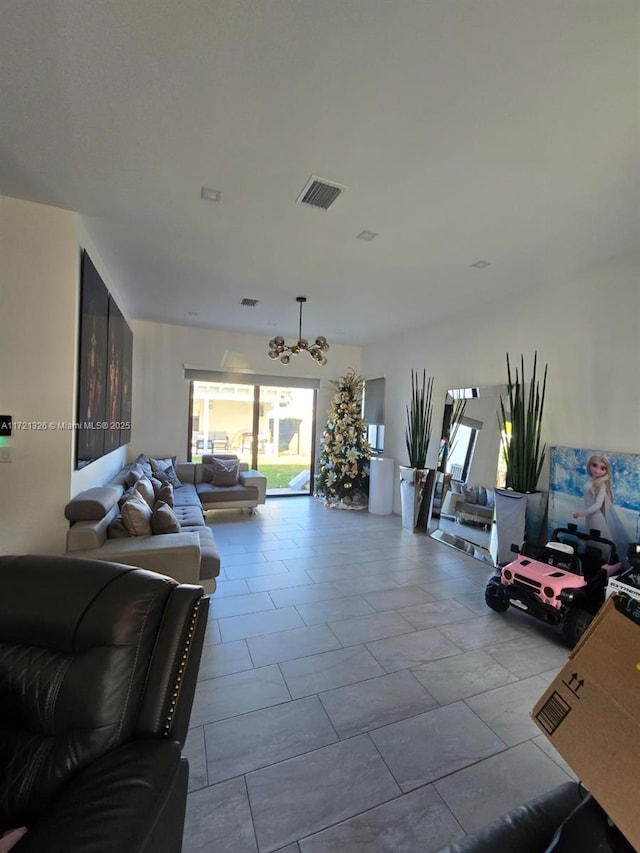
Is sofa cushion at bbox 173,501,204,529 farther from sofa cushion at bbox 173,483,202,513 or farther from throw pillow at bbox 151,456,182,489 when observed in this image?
throw pillow at bbox 151,456,182,489

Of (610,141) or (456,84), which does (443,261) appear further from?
(456,84)

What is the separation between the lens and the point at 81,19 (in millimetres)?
1407

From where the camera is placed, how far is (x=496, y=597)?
3105 mm

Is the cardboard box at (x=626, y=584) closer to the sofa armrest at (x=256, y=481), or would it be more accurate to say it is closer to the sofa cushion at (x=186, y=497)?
the sofa cushion at (x=186, y=497)

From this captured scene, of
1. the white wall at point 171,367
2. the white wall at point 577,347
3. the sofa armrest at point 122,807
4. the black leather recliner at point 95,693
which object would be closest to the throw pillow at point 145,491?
the black leather recliner at point 95,693

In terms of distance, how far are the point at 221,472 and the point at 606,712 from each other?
18.4 feet

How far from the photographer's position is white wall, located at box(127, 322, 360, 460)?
6320 mm

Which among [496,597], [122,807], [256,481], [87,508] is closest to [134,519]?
[87,508]

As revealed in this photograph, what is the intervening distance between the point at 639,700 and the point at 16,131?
11.4 feet

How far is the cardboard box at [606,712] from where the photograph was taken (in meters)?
0.88

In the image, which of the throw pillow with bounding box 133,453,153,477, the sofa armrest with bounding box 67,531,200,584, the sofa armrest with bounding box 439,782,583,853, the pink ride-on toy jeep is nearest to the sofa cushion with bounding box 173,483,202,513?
the throw pillow with bounding box 133,453,153,477

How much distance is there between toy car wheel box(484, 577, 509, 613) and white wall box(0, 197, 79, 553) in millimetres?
3449

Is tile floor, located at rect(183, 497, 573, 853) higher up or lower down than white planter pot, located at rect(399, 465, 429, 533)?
lower down

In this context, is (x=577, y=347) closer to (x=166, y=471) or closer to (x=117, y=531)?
(x=117, y=531)
